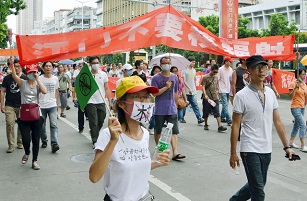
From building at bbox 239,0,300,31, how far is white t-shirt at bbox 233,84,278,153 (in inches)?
2002

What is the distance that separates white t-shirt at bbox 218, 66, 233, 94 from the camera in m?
11.1

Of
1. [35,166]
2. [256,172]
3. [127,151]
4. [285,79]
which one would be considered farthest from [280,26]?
[127,151]

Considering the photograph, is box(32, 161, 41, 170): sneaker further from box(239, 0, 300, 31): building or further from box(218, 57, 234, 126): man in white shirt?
box(239, 0, 300, 31): building

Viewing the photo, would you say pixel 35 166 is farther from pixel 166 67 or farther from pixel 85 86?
pixel 85 86

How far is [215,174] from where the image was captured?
6.30 meters

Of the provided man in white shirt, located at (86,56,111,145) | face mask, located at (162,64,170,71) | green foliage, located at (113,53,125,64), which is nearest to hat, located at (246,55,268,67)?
face mask, located at (162,64,170,71)

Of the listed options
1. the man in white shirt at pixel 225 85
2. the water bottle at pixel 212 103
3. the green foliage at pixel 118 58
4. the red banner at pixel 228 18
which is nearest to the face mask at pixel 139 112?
the water bottle at pixel 212 103

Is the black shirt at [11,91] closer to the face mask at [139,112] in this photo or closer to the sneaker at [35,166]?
the sneaker at [35,166]

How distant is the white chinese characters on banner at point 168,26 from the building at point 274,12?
4850 cm

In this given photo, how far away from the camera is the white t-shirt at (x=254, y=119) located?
4164 mm

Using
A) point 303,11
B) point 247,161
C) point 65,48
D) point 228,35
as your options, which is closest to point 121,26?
point 65,48

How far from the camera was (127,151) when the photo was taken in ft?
8.68

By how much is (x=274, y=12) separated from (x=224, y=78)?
178ft

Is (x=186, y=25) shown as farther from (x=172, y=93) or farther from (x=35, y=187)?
(x=35, y=187)
